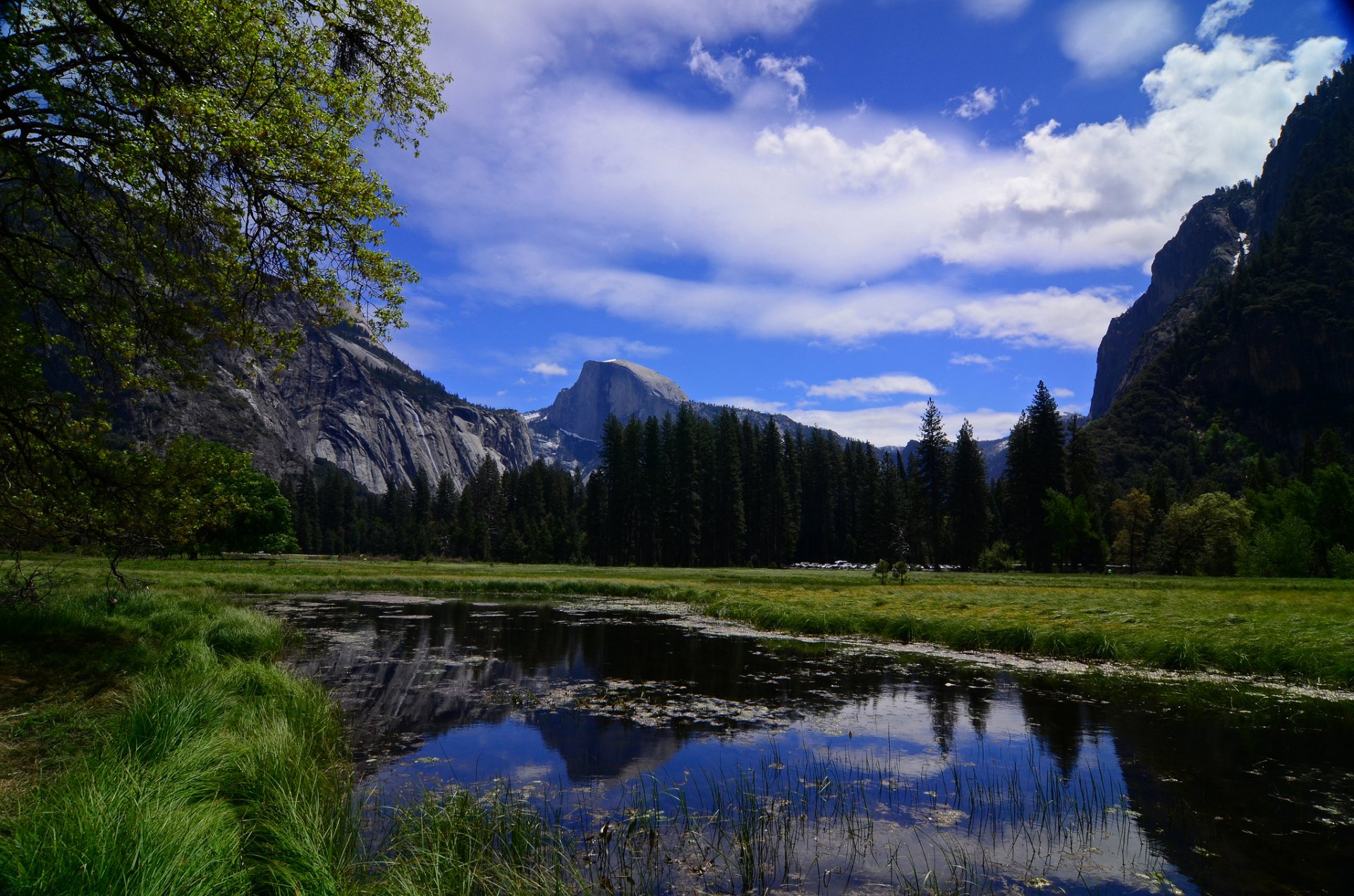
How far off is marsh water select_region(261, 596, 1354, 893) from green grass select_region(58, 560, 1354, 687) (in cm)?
287

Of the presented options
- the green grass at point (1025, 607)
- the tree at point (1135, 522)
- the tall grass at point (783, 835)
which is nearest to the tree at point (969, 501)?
the tree at point (1135, 522)

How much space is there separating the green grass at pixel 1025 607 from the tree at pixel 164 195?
22.0 m

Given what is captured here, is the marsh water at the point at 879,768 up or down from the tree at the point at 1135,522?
down

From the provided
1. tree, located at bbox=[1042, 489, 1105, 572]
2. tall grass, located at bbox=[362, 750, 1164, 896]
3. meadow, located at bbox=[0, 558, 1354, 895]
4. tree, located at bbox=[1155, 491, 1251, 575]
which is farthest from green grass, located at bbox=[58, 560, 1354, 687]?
tree, located at bbox=[1155, 491, 1251, 575]

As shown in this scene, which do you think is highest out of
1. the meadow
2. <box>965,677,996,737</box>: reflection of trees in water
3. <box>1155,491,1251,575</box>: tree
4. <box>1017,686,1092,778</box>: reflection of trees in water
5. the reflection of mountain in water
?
<box>1155,491,1251,575</box>: tree

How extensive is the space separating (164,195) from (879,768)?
15.3 metres

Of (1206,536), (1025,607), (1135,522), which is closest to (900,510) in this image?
(1135,522)

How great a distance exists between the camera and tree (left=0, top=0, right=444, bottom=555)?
29.1ft

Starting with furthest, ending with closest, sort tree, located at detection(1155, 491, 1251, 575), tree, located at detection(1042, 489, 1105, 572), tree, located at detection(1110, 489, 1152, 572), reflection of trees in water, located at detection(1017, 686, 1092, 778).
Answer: tree, located at detection(1110, 489, 1152, 572)
tree, located at detection(1042, 489, 1105, 572)
tree, located at detection(1155, 491, 1251, 575)
reflection of trees in water, located at detection(1017, 686, 1092, 778)

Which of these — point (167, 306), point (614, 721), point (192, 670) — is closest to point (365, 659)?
point (192, 670)

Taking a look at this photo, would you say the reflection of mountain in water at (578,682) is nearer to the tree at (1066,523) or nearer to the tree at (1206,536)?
the tree at (1066,523)

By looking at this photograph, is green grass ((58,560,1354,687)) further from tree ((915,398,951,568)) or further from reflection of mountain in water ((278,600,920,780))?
tree ((915,398,951,568))

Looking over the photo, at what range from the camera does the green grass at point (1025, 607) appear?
18250mm

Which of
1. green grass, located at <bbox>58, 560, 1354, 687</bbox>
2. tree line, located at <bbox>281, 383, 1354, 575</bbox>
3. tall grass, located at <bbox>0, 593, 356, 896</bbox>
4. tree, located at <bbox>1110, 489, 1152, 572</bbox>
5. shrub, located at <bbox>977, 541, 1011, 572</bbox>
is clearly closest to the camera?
tall grass, located at <bbox>0, 593, 356, 896</bbox>
